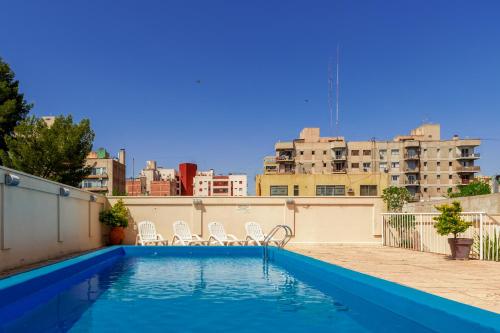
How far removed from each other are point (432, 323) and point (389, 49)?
25881 mm

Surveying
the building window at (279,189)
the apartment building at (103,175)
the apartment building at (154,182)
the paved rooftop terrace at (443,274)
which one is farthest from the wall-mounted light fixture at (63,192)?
the apartment building at (154,182)

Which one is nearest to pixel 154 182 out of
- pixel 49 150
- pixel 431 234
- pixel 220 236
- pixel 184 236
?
pixel 49 150

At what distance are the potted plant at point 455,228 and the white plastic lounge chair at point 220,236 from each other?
601cm

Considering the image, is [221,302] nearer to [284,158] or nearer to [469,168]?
[284,158]

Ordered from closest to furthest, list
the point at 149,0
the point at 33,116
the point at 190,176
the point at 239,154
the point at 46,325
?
the point at 46,325 → the point at 149,0 → the point at 33,116 → the point at 239,154 → the point at 190,176

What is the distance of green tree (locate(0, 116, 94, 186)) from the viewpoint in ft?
77.2

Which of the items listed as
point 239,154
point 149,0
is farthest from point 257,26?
point 239,154

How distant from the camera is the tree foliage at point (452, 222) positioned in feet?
29.7

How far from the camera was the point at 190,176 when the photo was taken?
394ft

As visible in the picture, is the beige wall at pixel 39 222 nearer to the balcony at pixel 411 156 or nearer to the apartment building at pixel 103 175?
the apartment building at pixel 103 175

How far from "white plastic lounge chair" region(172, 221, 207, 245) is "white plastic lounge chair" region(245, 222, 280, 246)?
144cm

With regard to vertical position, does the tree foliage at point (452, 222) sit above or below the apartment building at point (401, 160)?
below

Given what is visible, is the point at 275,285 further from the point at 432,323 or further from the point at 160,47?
the point at 160,47

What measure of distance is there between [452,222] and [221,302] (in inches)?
234
